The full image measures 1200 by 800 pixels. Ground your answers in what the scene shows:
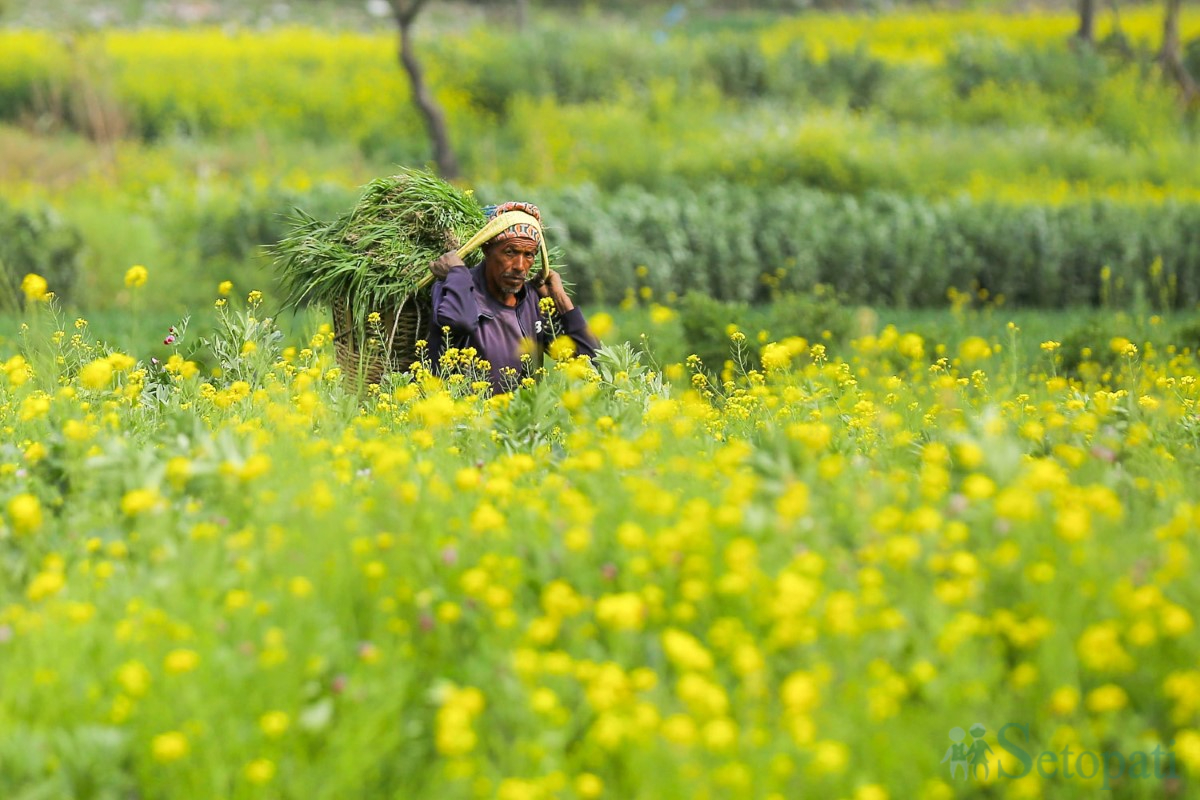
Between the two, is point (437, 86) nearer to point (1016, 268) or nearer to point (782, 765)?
Answer: point (1016, 268)

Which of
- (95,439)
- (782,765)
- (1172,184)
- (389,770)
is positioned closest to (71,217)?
(95,439)

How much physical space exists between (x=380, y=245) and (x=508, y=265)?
2.15ft

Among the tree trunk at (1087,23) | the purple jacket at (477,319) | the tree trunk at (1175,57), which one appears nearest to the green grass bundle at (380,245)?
the purple jacket at (477,319)

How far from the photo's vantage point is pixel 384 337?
586 centimetres

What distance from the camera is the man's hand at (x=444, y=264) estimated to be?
5566 millimetres

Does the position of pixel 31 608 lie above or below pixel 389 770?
above

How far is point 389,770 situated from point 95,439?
1906mm

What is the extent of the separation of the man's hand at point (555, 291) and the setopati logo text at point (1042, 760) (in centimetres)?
360

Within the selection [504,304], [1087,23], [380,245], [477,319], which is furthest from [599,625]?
[1087,23]

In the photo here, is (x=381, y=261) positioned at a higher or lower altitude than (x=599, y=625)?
higher

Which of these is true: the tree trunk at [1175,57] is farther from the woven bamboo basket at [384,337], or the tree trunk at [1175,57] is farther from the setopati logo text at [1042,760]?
the setopati logo text at [1042,760]

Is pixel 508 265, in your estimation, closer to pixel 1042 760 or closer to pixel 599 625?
pixel 599 625

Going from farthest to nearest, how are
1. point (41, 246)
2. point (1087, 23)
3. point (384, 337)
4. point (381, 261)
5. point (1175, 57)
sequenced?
1. point (1087, 23)
2. point (1175, 57)
3. point (41, 246)
4. point (384, 337)
5. point (381, 261)

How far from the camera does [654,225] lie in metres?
12.4
